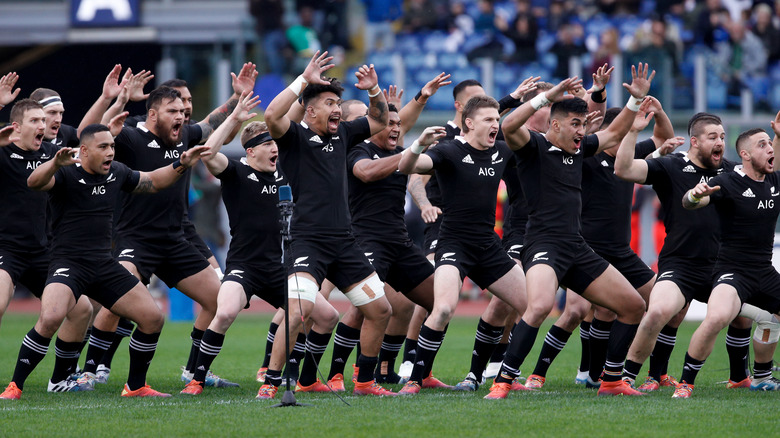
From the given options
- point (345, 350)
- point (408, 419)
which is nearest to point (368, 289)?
point (345, 350)

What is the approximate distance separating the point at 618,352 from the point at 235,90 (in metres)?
4.60

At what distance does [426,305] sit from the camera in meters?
10.3

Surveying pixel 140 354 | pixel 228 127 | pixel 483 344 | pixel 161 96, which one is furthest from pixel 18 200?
pixel 483 344

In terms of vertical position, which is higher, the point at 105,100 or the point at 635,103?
the point at 635,103

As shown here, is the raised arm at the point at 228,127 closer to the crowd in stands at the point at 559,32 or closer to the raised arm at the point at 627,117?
the raised arm at the point at 627,117

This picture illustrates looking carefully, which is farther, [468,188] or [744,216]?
[468,188]

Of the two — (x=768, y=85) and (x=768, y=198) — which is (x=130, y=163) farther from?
(x=768, y=85)

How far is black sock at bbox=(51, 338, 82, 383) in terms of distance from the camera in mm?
10062

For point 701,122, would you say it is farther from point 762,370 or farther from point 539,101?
point 762,370

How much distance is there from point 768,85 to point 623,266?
13579 mm

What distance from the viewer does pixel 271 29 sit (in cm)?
2345

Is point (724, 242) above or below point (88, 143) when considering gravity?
below

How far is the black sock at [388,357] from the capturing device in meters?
10.7

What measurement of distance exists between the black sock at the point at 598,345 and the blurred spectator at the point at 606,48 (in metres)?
11.6
